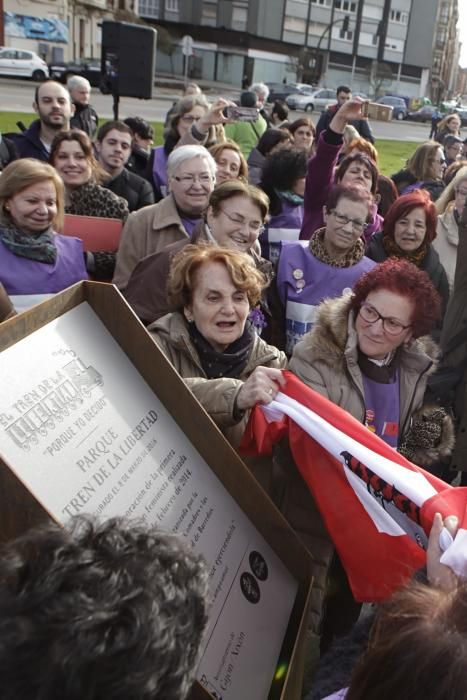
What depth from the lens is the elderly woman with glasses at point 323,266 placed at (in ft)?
11.4

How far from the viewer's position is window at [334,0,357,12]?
62.5 metres

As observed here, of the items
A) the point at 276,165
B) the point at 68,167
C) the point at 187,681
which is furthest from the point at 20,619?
the point at 276,165

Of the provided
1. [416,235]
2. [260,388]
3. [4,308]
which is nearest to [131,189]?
[416,235]

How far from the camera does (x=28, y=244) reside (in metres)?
3.12

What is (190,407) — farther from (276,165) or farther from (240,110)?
(240,110)

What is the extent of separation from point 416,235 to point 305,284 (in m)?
0.88

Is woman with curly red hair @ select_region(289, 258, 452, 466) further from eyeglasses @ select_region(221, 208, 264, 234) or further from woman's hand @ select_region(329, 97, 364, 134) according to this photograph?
woman's hand @ select_region(329, 97, 364, 134)

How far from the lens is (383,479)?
1.92 metres

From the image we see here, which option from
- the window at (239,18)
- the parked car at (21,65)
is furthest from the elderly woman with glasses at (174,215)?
the window at (239,18)

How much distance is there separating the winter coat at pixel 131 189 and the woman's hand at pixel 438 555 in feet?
12.8

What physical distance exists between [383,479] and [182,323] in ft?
3.09

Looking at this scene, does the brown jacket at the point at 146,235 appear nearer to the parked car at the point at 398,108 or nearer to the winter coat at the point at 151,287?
the winter coat at the point at 151,287

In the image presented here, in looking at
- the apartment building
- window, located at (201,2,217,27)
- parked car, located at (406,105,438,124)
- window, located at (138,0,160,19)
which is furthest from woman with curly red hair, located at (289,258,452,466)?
window, located at (138,0,160,19)

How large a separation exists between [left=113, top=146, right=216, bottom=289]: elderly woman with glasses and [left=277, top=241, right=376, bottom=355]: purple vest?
679 mm
